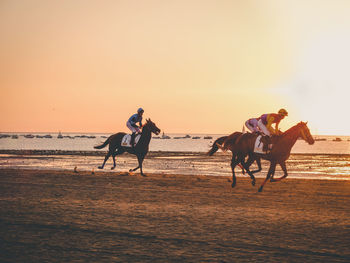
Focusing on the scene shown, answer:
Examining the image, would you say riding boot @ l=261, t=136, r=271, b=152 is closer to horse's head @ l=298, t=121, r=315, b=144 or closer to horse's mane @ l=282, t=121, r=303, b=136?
horse's mane @ l=282, t=121, r=303, b=136

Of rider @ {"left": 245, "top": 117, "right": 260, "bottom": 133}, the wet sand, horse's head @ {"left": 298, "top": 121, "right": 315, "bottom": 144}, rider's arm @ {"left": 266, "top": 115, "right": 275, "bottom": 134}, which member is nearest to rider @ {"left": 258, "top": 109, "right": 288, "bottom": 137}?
rider's arm @ {"left": 266, "top": 115, "right": 275, "bottom": 134}

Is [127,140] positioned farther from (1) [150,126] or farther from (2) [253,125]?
(2) [253,125]

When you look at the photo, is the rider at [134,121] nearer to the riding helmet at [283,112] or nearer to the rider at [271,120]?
the rider at [271,120]

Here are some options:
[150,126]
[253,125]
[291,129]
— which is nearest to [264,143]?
[291,129]

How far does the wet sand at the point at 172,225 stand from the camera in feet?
20.9

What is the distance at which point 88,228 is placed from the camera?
8086 mm

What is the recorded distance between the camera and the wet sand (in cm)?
636

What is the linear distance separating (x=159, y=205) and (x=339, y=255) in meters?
5.76

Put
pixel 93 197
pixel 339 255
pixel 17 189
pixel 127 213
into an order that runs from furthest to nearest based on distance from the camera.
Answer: pixel 17 189
pixel 93 197
pixel 127 213
pixel 339 255

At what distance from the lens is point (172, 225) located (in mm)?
8516

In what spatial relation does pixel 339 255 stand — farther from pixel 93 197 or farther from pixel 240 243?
pixel 93 197

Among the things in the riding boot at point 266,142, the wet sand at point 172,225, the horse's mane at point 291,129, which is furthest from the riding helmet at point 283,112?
the wet sand at point 172,225

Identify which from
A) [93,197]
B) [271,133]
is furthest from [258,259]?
[271,133]

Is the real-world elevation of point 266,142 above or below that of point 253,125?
below
